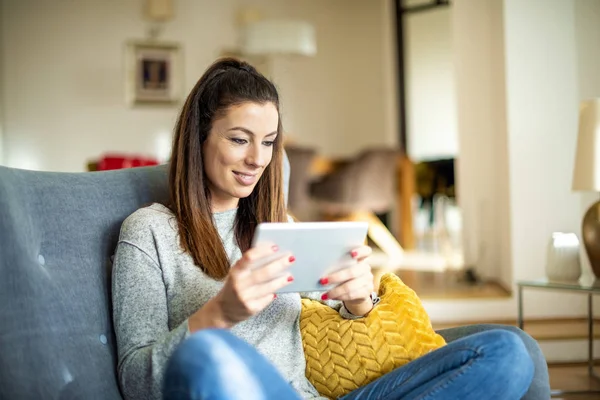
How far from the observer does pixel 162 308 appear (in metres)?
1.27

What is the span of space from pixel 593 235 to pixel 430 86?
12.4ft

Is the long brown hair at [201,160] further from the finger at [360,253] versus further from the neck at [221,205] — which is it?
the finger at [360,253]

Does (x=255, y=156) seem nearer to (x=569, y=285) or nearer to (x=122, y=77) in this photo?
(x=569, y=285)

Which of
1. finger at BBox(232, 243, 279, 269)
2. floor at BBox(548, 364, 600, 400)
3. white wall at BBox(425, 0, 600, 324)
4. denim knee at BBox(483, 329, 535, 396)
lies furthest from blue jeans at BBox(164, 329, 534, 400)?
white wall at BBox(425, 0, 600, 324)

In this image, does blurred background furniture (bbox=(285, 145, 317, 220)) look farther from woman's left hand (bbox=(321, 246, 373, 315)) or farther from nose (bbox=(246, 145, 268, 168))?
woman's left hand (bbox=(321, 246, 373, 315))

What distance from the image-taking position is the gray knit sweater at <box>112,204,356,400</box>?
119cm

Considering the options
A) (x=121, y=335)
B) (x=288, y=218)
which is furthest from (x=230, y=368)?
(x=288, y=218)

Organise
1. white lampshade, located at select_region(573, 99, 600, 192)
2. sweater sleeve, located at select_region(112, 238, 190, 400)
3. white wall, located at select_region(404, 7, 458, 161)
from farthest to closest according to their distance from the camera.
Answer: white wall, located at select_region(404, 7, 458, 161) < white lampshade, located at select_region(573, 99, 600, 192) < sweater sleeve, located at select_region(112, 238, 190, 400)

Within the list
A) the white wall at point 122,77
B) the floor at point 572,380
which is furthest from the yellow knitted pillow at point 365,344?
the white wall at point 122,77

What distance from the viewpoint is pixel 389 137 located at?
21.3 feet

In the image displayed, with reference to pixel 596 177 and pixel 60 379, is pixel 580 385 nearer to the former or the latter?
pixel 596 177

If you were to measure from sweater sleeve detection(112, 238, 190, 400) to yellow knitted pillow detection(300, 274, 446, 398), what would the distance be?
1.07 feet

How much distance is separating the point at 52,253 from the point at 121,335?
9.1 inches

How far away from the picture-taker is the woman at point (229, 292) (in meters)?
1.04
